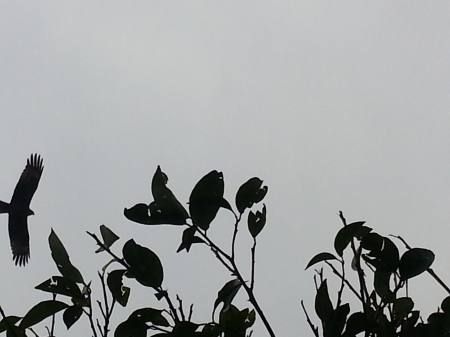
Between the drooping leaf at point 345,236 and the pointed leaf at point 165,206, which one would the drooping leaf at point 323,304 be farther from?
the pointed leaf at point 165,206

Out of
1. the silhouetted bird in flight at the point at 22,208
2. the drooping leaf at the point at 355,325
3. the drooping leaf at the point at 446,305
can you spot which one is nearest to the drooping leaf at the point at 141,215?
the drooping leaf at the point at 355,325

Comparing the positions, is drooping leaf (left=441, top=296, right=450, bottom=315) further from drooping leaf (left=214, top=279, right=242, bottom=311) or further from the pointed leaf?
the pointed leaf

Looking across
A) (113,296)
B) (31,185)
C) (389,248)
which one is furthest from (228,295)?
(31,185)

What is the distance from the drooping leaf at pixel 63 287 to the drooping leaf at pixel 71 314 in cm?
4

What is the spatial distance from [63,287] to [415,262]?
2.87ft

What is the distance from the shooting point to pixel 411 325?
133 cm

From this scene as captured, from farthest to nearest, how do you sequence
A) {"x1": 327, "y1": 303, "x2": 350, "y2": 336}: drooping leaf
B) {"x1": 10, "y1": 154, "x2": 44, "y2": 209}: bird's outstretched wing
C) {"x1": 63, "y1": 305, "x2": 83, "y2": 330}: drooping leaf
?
{"x1": 10, "y1": 154, "x2": 44, "y2": 209}: bird's outstretched wing → {"x1": 63, "y1": 305, "x2": 83, "y2": 330}: drooping leaf → {"x1": 327, "y1": 303, "x2": 350, "y2": 336}: drooping leaf

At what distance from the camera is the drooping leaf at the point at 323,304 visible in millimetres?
1283

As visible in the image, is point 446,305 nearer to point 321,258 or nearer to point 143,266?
point 321,258

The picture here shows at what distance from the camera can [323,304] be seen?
4.21ft

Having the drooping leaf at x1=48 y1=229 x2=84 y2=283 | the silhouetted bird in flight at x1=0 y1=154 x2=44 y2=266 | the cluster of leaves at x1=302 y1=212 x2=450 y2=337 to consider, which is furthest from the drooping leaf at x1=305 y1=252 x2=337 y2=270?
the silhouetted bird in flight at x1=0 y1=154 x2=44 y2=266

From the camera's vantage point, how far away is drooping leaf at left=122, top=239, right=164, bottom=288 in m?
1.32

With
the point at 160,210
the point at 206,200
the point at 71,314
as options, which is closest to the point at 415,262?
the point at 206,200

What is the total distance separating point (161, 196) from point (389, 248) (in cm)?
60
